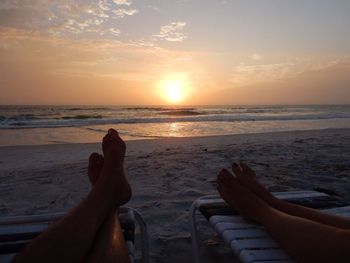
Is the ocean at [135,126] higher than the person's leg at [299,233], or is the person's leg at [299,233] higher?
the person's leg at [299,233]

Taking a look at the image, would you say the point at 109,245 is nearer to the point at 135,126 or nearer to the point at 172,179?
the point at 172,179

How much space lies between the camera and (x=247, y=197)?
182 centimetres

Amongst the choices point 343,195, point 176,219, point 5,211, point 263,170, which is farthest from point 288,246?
point 263,170

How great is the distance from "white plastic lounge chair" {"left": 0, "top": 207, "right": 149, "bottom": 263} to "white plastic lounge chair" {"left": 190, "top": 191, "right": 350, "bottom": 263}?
0.40 m

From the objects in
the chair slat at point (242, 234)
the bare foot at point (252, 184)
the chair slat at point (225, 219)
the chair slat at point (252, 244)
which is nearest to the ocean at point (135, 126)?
the bare foot at point (252, 184)

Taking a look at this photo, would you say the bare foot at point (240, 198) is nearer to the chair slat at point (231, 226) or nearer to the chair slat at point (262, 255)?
the chair slat at point (231, 226)

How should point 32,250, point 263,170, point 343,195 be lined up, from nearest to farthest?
point 32,250
point 343,195
point 263,170

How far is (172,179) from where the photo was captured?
3.98 metres

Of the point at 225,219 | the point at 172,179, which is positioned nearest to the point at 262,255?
the point at 225,219

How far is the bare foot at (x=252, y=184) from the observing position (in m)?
1.83

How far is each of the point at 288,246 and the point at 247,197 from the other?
0.50m

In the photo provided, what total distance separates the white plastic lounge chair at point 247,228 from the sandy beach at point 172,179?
425mm

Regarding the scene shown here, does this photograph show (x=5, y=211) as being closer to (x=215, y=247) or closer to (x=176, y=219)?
(x=176, y=219)

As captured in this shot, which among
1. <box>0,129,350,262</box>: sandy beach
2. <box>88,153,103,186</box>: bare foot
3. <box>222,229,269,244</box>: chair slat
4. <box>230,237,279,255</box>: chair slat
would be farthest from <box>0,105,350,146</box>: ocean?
<box>230,237,279,255</box>: chair slat
